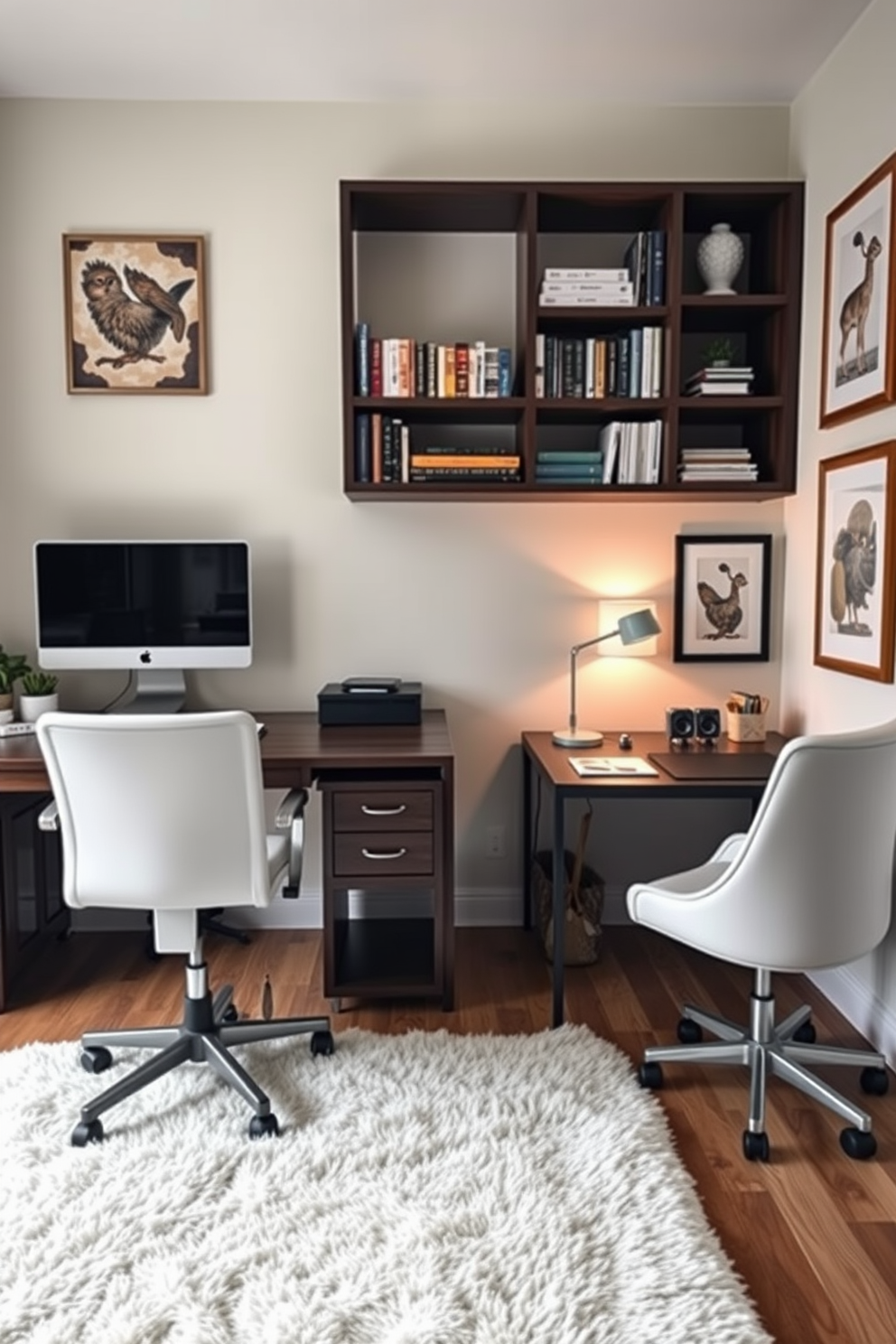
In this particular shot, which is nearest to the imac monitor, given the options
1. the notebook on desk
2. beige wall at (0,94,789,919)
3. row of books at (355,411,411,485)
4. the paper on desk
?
beige wall at (0,94,789,919)

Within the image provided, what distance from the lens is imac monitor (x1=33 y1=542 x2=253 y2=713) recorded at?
112 inches

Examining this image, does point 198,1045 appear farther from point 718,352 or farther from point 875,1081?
point 718,352

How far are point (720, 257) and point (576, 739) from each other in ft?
5.19

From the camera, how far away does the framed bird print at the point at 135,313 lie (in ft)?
9.73

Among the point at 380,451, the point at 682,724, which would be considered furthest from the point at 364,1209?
the point at 380,451

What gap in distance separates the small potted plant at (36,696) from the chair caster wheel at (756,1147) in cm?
230

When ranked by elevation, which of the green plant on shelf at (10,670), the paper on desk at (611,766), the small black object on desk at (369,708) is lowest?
the paper on desk at (611,766)

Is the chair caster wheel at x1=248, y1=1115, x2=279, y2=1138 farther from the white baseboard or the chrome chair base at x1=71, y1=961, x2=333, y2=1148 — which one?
the white baseboard

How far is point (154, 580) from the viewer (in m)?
2.86

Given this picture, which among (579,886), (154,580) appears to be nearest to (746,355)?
(579,886)

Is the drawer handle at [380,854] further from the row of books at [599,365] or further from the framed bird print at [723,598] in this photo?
the row of books at [599,365]

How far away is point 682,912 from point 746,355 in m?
1.98

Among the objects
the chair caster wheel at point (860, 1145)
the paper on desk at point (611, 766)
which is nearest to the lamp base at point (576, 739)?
the paper on desk at point (611, 766)

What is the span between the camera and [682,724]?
2883 millimetres
